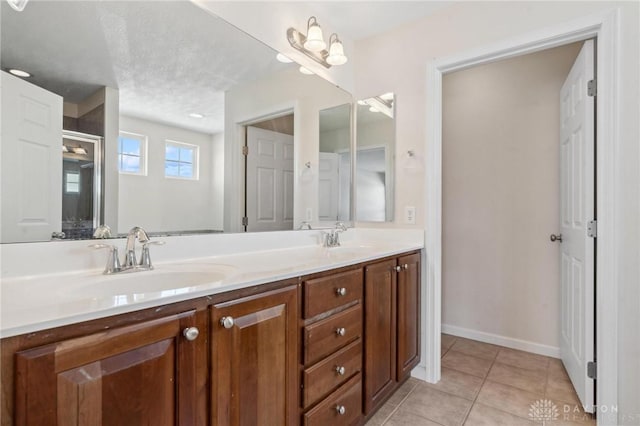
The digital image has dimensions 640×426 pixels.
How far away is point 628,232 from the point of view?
1.48m

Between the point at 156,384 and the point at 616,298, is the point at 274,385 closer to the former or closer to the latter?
the point at 156,384

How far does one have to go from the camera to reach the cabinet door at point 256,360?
0.88 m

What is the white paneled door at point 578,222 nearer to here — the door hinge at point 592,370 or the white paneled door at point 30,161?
the door hinge at point 592,370

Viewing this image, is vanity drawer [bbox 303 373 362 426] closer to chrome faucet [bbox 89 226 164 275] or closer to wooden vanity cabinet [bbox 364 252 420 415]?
wooden vanity cabinet [bbox 364 252 420 415]

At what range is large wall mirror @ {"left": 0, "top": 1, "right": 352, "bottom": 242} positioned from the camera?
100 centimetres

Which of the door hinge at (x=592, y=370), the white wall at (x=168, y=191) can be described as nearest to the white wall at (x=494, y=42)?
the door hinge at (x=592, y=370)

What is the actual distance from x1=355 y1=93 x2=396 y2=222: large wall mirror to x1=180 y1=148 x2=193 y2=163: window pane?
4.37 ft

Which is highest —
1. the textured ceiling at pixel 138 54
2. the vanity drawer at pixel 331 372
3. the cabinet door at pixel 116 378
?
the textured ceiling at pixel 138 54

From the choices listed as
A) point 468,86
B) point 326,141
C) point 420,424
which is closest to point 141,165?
point 326,141

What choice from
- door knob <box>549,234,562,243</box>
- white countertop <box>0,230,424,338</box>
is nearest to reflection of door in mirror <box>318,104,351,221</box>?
white countertop <box>0,230,424,338</box>

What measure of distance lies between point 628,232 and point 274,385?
1683 mm

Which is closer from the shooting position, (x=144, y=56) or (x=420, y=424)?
(x=144, y=56)

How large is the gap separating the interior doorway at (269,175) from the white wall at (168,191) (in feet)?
0.62

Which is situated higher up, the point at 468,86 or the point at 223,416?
the point at 468,86
